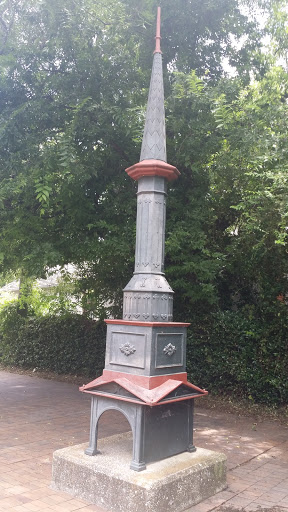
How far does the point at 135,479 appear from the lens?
4.08 metres

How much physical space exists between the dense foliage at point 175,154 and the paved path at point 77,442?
171 centimetres

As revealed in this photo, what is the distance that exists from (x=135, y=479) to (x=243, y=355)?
5840 mm

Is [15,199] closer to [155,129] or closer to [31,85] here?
[31,85]

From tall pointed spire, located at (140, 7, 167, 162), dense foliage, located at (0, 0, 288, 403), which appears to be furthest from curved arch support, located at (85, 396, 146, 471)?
dense foliage, located at (0, 0, 288, 403)

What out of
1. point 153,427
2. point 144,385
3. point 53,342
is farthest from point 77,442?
point 53,342

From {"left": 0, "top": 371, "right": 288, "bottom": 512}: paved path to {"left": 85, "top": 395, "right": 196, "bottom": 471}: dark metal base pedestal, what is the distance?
58 centimetres

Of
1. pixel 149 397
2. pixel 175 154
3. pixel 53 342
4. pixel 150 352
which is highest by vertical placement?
→ pixel 175 154

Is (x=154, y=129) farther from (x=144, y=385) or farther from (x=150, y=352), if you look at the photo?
(x=144, y=385)

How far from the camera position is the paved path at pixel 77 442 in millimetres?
4574

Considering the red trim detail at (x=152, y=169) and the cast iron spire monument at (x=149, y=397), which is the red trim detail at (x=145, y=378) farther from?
the red trim detail at (x=152, y=169)

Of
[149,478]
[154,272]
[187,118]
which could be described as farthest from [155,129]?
[149,478]

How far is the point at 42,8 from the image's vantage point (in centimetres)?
819

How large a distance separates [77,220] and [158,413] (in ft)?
17.0

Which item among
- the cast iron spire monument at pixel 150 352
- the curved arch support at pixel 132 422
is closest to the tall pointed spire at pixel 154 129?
the cast iron spire monument at pixel 150 352
